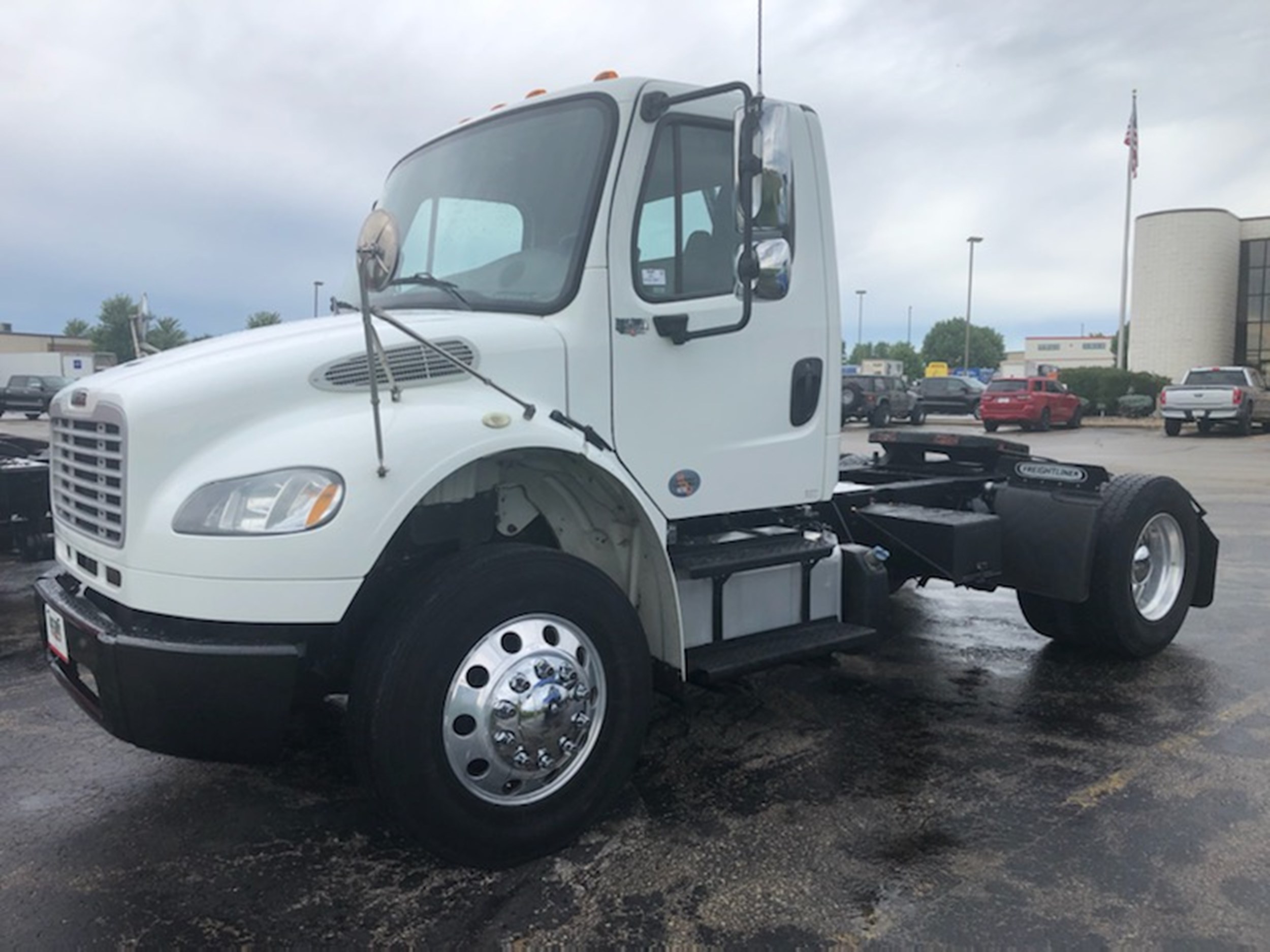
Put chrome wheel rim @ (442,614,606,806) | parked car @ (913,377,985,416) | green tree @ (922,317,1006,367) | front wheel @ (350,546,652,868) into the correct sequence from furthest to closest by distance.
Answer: green tree @ (922,317,1006,367) → parked car @ (913,377,985,416) → chrome wheel rim @ (442,614,606,806) → front wheel @ (350,546,652,868)

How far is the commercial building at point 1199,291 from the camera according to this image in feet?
147

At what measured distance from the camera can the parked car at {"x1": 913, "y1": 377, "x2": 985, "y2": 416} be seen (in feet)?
123

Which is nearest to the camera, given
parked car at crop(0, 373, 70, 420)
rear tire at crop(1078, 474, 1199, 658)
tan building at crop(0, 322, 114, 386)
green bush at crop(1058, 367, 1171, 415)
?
rear tire at crop(1078, 474, 1199, 658)

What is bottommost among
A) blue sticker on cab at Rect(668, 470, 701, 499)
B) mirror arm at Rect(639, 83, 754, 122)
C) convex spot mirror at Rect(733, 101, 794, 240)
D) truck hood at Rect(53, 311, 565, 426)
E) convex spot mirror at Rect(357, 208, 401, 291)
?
blue sticker on cab at Rect(668, 470, 701, 499)

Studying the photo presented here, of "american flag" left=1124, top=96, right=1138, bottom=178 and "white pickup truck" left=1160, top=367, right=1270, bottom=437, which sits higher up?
"american flag" left=1124, top=96, right=1138, bottom=178

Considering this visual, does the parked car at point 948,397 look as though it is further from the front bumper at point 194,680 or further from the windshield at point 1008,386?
the front bumper at point 194,680

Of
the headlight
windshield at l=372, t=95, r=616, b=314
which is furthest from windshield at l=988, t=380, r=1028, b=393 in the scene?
the headlight

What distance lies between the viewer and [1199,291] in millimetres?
44688

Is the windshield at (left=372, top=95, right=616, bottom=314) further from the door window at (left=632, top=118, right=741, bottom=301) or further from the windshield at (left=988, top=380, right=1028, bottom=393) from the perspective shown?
the windshield at (left=988, top=380, right=1028, bottom=393)

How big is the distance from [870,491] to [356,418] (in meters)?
3.39

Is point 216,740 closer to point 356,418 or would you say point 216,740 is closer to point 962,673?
point 356,418

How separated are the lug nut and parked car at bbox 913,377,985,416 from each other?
35608mm

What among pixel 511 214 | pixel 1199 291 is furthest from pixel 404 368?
pixel 1199 291

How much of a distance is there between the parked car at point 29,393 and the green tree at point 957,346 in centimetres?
9416
